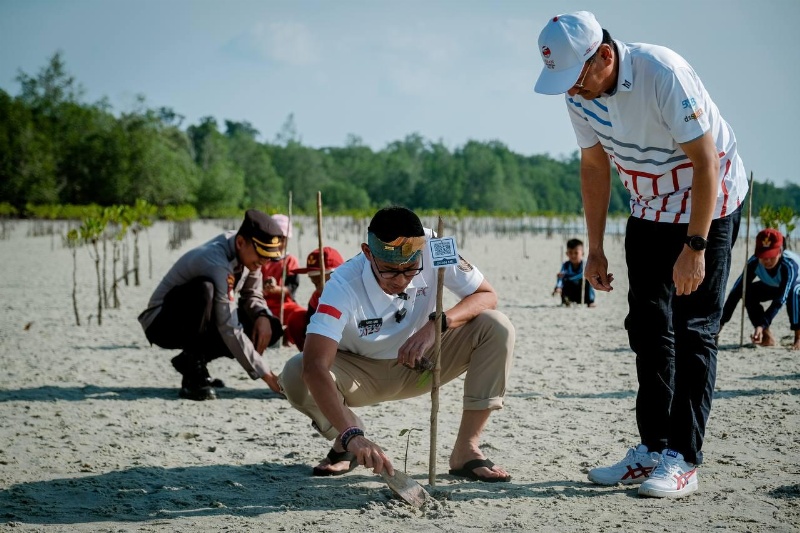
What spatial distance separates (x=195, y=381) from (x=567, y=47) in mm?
3547

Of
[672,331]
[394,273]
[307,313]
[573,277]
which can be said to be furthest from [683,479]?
[573,277]

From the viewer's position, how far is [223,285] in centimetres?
502

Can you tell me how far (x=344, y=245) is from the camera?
27828 millimetres

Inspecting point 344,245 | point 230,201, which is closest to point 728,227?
point 344,245

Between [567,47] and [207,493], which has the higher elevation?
[567,47]

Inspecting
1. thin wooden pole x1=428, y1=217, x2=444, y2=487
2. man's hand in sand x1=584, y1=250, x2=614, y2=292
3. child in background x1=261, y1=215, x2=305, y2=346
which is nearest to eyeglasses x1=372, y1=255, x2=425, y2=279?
thin wooden pole x1=428, y1=217, x2=444, y2=487

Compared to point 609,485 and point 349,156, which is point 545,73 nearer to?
point 609,485

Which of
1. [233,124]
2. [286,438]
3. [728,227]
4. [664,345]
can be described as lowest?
[286,438]

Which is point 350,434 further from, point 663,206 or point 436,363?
point 663,206

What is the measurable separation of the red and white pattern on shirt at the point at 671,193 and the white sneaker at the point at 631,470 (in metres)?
1.05

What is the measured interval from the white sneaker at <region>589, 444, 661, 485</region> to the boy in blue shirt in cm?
376

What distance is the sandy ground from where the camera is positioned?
9.69ft

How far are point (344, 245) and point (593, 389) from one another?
22823 millimetres

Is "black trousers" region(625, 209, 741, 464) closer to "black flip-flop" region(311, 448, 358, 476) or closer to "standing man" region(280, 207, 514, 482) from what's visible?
"standing man" region(280, 207, 514, 482)
